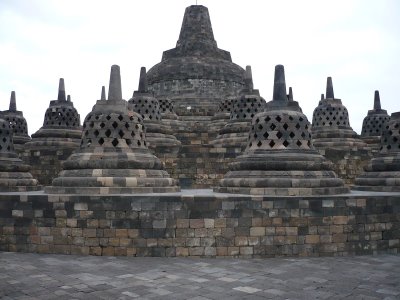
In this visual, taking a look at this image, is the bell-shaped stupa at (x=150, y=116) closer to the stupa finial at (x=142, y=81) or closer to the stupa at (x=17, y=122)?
the stupa finial at (x=142, y=81)

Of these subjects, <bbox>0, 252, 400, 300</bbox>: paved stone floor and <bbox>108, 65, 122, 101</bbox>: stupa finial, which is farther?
<bbox>108, 65, 122, 101</bbox>: stupa finial

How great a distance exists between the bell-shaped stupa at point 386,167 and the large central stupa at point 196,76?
36.1ft

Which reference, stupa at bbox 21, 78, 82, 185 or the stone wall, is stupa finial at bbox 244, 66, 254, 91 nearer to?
stupa at bbox 21, 78, 82, 185

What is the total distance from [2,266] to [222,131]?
40.5 ft

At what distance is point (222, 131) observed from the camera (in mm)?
18812

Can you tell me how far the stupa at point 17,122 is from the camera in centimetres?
2208

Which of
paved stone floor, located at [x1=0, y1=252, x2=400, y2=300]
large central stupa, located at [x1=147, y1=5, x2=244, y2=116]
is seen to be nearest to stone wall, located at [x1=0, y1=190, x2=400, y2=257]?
paved stone floor, located at [x1=0, y1=252, x2=400, y2=300]

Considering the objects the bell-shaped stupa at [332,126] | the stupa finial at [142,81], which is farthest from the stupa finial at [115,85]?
the bell-shaped stupa at [332,126]

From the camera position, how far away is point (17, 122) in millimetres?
22469

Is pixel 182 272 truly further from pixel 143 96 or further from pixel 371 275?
pixel 143 96

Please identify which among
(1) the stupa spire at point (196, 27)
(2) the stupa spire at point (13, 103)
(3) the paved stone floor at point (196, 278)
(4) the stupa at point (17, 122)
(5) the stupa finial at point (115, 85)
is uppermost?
(1) the stupa spire at point (196, 27)

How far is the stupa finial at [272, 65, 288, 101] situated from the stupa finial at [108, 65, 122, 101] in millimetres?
4167

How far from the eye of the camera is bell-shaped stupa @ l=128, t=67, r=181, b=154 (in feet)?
59.3

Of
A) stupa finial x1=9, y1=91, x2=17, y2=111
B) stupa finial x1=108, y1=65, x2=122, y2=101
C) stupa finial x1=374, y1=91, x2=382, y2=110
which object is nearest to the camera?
stupa finial x1=108, y1=65, x2=122, y2=101
